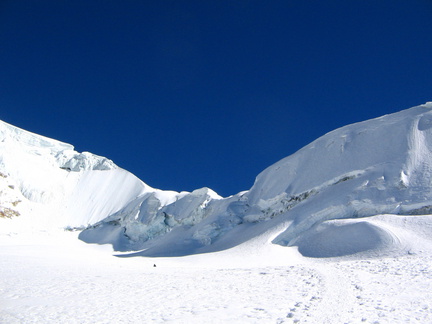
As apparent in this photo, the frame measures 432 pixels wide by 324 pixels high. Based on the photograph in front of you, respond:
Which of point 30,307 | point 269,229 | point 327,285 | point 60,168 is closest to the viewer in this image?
point 30,307

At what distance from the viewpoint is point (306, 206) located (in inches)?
1045

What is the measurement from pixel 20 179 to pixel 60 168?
8693mm

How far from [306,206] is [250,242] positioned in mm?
4835

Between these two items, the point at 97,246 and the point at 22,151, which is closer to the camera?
the point at 97,246

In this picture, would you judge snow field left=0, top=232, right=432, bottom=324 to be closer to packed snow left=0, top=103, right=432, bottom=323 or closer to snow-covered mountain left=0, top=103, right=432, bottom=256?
packed snow left=0, top=103, right=432, bottom=323

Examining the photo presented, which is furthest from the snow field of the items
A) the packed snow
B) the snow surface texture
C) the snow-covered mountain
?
the snow surface texture

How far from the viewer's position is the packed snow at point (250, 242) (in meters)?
9.34

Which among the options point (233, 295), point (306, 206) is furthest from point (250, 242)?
point (233, 295)

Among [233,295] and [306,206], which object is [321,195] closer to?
[306,206]

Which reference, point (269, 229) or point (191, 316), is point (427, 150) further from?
point (191, 316)

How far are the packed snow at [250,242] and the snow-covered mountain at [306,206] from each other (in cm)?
10

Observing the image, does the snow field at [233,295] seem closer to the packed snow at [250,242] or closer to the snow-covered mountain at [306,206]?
the packed snow at [250,242]

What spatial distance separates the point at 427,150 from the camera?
81.9ft

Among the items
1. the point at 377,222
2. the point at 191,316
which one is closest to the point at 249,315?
the point at 191,316
